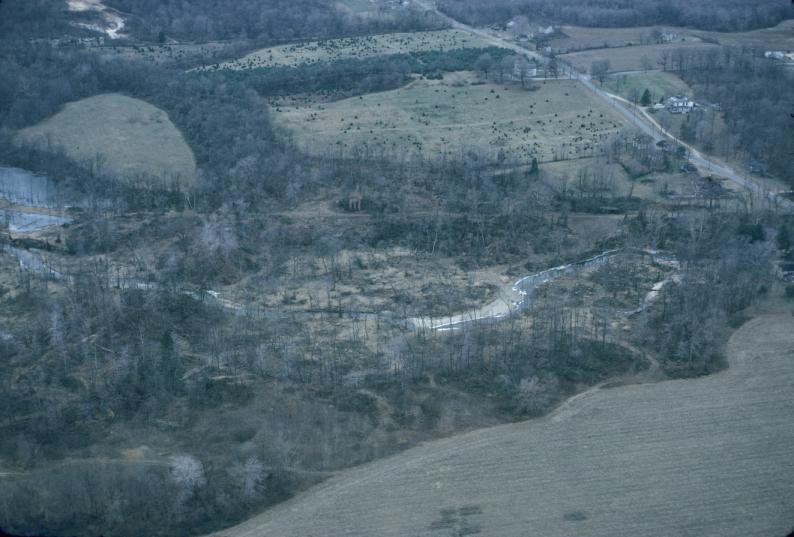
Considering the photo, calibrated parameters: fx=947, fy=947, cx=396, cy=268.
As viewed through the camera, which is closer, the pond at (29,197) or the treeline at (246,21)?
the pond at (29,197)

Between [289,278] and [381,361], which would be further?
[289,278]

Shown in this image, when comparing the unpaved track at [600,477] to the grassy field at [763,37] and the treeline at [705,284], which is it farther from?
the grassy field at [763,37]

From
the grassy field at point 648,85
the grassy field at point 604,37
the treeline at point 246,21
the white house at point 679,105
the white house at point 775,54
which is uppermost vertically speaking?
the treeline at point 246,21

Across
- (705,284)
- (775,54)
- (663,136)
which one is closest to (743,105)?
(663,136)

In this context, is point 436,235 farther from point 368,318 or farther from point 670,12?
point 670,12

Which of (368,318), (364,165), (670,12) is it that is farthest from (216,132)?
(670,12)

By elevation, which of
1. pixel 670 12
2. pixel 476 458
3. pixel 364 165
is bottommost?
pixel 476 458

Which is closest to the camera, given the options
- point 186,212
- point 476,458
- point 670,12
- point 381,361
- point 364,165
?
point 476,458

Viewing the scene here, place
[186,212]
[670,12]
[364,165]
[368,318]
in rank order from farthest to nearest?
[670,12], [364,165], [186,212], [368,318]

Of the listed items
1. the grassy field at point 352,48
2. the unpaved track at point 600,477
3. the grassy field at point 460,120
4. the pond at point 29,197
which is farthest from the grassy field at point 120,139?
the unpaved track at point 600,477
